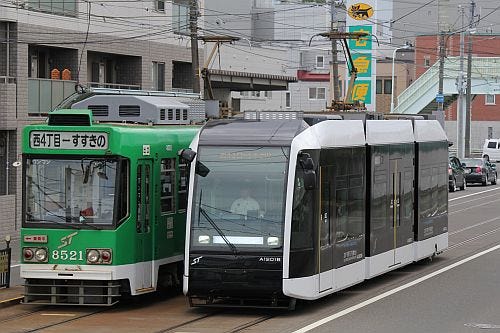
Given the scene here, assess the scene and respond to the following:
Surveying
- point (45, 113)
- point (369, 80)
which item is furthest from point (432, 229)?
point (369, 80)

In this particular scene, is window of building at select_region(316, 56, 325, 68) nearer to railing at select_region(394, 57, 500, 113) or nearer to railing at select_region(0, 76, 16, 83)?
railing at select_region(394, 57, 500, 113)

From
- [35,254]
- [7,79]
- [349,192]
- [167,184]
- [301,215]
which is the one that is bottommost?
[35,254]

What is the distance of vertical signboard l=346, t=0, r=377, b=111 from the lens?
5297cm

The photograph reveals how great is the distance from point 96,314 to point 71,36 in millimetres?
17189

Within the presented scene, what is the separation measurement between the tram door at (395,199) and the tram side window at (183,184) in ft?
13.5

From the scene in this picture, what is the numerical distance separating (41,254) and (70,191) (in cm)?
103

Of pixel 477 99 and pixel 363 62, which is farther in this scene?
pixel 477 99

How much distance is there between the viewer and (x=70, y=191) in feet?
57.4

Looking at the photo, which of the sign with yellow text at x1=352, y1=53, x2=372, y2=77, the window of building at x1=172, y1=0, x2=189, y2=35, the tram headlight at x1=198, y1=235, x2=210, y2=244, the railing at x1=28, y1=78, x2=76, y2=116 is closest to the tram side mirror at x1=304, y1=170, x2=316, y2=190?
the tram headlight at x1=198, y1=235, x2=210, y2=244

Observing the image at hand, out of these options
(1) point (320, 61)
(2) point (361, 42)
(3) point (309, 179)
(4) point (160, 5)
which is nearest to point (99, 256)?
(3) point (309, 179)

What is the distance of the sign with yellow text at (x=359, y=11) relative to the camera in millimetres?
52906

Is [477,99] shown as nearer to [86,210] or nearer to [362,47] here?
[362,47]

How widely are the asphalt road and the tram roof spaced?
2554mm

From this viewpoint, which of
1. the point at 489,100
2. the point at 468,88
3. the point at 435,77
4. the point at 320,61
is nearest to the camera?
the point at 468,88
